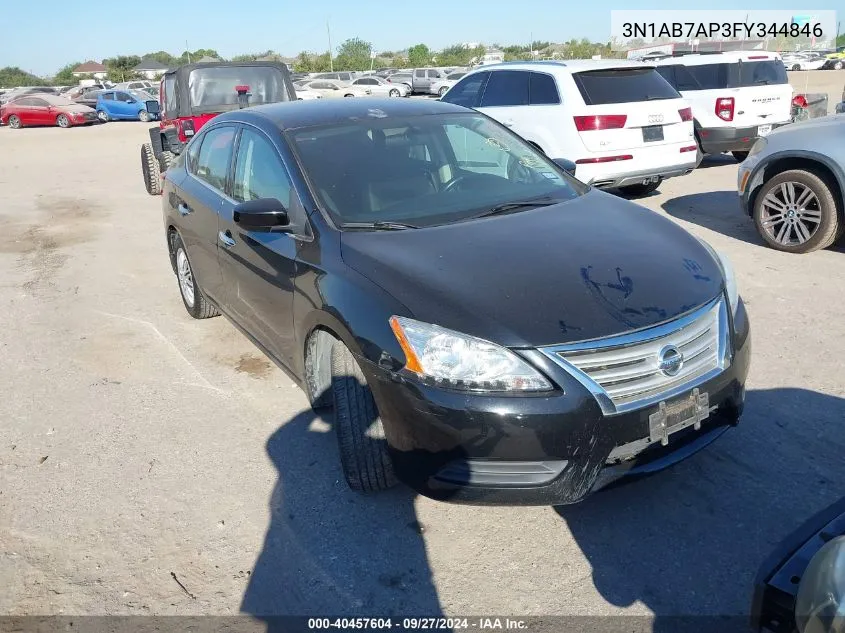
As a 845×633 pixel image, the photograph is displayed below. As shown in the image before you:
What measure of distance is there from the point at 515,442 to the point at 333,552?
3.15 ft

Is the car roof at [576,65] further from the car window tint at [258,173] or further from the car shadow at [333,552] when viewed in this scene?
the car shadow at [333,552]

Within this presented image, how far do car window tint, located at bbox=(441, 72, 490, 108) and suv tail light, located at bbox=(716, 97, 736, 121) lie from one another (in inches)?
140

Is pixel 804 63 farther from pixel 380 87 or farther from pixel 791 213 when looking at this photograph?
pixel 791 213

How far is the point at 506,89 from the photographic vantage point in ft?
31.2

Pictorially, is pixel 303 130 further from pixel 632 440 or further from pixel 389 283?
pixel 632 440

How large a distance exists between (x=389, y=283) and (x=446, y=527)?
1.09 m

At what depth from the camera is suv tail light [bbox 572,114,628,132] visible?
8211mm

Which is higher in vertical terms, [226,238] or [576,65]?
[576,65]

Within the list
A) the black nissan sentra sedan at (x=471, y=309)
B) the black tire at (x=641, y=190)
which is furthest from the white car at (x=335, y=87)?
the black nissan sentra sedan at (x=471, y=309)

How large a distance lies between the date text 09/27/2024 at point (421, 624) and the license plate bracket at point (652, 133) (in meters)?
6.97

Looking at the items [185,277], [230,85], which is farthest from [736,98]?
[185,277]

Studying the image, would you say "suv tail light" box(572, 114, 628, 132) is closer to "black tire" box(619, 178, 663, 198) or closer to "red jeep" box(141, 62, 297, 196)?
"black tire" box(619, 178, 663, 198)

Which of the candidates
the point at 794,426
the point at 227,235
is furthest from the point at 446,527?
the point at 227,235

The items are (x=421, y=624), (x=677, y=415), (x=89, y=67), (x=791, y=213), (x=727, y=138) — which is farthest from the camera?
(x=89, y=67)
